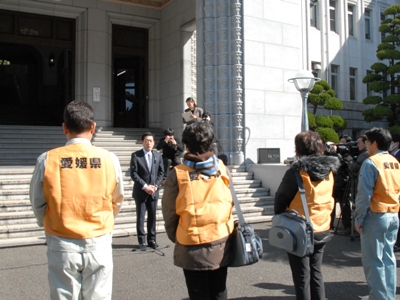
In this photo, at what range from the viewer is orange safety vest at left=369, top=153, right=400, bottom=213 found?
14.4ft

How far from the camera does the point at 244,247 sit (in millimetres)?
3105

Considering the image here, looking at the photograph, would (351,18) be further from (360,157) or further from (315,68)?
(360,157)

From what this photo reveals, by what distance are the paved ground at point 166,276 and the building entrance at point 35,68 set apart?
411 inches

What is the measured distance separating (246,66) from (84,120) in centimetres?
1012

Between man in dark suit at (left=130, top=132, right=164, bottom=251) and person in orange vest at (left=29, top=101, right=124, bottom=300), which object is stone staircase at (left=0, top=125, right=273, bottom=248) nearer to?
man in dark suit at (left=130, top=132, right=164, bottom=251)

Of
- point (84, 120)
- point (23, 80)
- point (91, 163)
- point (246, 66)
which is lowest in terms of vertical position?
point (91, 163)

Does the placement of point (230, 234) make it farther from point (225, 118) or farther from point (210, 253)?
point (225, 118)

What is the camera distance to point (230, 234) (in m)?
3.20

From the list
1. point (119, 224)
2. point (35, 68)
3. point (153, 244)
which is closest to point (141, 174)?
point (153, 244)

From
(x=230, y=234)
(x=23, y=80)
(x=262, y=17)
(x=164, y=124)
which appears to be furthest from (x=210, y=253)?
(x=23, y=80)

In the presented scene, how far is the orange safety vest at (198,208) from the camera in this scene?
119 inches

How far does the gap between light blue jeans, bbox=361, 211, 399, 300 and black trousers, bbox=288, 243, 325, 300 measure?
785mm

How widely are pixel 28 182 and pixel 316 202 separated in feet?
23.4

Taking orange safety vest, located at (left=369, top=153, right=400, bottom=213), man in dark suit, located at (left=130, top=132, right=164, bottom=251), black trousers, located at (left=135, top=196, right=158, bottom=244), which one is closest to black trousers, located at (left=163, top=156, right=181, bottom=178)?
man in dark suit, located at (left=130, top=132, right=164, bottom=251)
